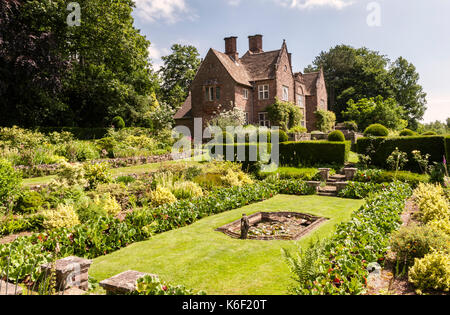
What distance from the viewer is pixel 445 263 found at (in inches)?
163

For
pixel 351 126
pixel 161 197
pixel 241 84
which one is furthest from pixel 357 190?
pixel 351 126

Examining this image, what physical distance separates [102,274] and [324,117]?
35.8 meters

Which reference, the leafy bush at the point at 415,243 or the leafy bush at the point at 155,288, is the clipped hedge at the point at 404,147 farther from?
the leafy bush at the point at 155,288

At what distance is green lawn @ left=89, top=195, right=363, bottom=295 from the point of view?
15.7 ft

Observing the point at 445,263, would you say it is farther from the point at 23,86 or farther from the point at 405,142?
the point at 23,86

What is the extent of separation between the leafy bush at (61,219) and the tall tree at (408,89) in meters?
56.6

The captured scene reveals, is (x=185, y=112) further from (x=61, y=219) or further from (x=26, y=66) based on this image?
(x=61, y=219)

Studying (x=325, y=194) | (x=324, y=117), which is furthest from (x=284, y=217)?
(x=324, y=117)

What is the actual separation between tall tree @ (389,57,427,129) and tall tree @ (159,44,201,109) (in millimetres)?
33389

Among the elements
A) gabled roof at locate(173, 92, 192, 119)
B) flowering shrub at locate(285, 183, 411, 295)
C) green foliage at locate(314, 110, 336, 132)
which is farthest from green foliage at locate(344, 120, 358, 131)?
flowering shrub at locate(285, 183, 411, 295)

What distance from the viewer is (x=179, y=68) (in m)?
48.6

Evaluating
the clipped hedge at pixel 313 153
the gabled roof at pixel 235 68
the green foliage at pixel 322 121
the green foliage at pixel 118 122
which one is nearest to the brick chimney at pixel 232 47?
the gabled roof at pixel 235 68

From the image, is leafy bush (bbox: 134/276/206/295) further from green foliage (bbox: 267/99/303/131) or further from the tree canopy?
the tree canopy

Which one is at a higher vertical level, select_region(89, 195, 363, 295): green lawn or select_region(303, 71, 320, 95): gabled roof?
select_region(303, 71, 320, 95): gabled roof
